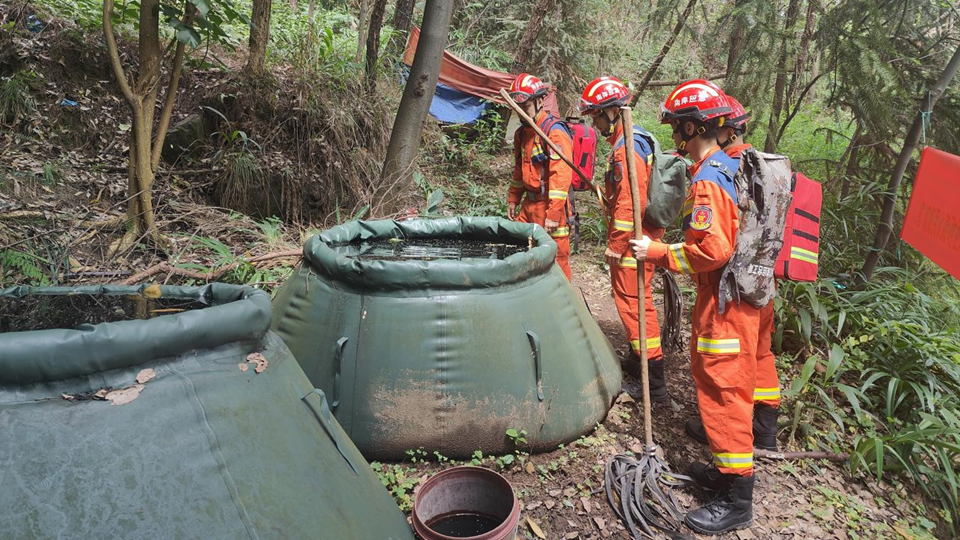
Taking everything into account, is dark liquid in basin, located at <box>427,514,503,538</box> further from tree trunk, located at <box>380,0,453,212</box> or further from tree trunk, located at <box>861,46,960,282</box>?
tree trunk, located at <box>861,46,960,282</box>

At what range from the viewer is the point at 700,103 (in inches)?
97.4

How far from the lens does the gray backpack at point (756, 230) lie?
246 cm

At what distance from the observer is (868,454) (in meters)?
2.95

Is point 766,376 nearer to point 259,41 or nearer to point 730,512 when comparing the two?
point 730,512

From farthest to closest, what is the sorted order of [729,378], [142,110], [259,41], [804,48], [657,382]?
[259,41], [804,48], [142,110], [657,382], [729,378]

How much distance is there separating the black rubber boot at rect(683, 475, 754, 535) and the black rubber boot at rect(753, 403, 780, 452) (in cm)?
58

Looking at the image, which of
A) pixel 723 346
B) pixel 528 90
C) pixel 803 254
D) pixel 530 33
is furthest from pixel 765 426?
pixel 530 33

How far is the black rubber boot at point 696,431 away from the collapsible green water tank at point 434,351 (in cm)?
93

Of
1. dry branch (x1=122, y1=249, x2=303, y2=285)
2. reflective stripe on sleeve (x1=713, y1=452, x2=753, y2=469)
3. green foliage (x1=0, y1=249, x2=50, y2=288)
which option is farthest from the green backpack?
green foliage (x1=0, y1=249, x2=50, y2=288)

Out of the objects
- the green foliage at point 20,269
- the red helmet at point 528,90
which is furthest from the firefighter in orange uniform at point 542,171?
the green foliage at point 20,269

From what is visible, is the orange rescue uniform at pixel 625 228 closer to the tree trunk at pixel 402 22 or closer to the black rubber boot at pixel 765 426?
the black rubber boot at pixel 765 426

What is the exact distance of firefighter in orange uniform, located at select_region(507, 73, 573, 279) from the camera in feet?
13.7

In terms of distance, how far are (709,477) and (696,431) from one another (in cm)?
50

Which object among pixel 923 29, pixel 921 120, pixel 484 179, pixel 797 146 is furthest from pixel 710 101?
pixel 797 146
